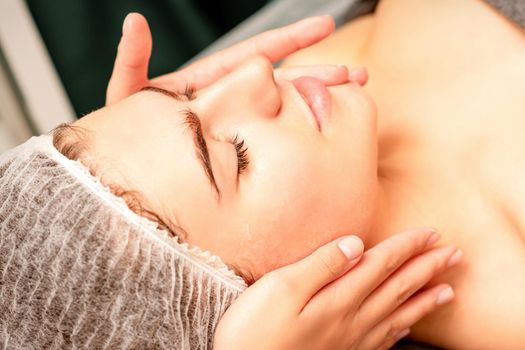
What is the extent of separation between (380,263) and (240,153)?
28cm

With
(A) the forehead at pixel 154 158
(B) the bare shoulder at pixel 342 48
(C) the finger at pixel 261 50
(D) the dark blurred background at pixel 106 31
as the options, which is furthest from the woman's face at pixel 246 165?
(D) the dark blurred background at pixel 106 31

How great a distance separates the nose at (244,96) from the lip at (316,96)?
61 mm

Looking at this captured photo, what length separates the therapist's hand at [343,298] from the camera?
2.70ft

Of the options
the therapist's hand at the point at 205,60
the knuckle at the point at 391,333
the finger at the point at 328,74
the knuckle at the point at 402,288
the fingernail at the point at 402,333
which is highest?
the therapist's hand at the point at 205,60

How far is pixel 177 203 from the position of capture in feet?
2.73

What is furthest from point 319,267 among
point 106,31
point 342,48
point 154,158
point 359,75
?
point 106,31

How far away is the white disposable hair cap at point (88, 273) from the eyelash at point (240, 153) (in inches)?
5.7

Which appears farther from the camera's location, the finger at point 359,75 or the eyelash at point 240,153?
the finger at point 359,75

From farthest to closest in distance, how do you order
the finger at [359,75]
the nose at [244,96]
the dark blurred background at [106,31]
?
the dark blurred background at [106,31] → the finger at [359,75] → the nose at [244,96]

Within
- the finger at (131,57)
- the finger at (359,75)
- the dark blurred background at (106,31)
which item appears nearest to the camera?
the finger at (131,57)

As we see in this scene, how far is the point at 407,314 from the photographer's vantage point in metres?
0.96

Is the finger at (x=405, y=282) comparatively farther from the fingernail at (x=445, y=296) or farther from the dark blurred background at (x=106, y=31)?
the dark blurred background at (x=106, y=31)

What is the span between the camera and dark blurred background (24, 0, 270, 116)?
201cm

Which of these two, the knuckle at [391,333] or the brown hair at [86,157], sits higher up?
the brown hair at [86,157]
